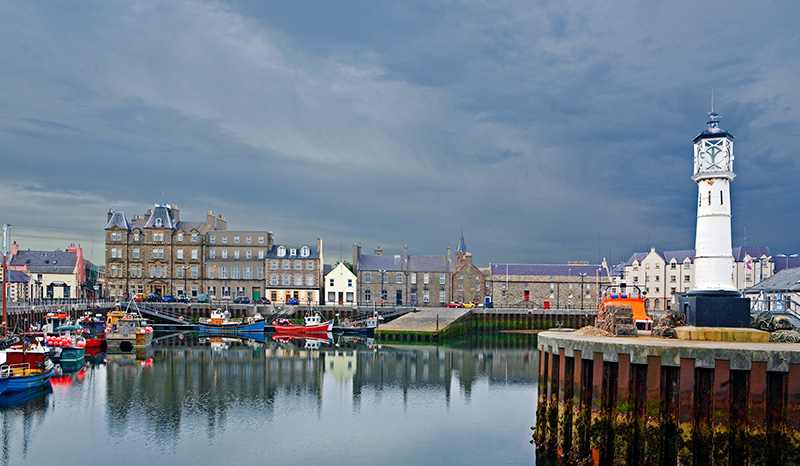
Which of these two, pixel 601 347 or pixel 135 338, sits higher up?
Answer: pixel 601 347

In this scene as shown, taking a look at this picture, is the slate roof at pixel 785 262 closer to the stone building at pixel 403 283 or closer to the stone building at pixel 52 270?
the stone building at pixel 403 283

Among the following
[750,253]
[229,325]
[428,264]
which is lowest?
[229,325]

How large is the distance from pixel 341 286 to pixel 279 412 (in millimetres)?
52005

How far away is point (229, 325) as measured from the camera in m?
63.8

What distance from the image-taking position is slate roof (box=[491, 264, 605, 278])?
267 ft

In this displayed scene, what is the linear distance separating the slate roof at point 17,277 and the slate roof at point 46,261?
21.5 feet

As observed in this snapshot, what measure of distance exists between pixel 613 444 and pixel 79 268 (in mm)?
78437

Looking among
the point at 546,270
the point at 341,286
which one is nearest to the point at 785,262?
the point at 546,270

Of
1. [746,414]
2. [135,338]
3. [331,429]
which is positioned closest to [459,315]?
[135,338]

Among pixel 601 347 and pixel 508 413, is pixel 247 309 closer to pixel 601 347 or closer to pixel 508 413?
pixel 508 413

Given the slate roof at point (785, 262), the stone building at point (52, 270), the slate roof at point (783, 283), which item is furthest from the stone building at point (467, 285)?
the stone building at point (52, 270)

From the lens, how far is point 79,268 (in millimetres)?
80312

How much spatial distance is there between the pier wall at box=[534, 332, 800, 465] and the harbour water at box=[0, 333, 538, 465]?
510 cm

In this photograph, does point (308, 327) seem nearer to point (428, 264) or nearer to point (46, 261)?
point (428, 264)
